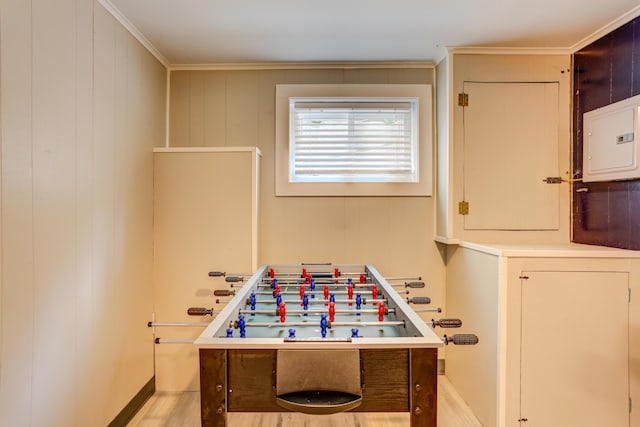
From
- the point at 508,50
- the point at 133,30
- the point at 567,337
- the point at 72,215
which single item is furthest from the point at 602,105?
the point at 72,215

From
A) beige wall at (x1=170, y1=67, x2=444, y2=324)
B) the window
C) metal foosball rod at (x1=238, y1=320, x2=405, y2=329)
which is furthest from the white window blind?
metal foosball rod at (x1=238, y1=320, x2=405, y2=329)

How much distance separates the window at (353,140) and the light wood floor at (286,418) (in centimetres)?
154

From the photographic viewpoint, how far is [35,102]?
1.47m

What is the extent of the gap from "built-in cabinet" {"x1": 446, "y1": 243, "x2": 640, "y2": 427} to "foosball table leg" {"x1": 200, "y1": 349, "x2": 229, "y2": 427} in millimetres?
1545

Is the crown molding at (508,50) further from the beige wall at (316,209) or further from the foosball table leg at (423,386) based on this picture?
the foosball table leg at (423,386)

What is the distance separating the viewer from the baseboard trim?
2074 millimetres

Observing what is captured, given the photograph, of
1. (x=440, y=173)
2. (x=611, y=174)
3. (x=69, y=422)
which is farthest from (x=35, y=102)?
(x=611, y=174)

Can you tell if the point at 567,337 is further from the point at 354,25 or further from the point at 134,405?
the point at 134,405

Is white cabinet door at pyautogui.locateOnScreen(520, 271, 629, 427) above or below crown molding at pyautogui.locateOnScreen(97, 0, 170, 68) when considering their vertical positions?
below

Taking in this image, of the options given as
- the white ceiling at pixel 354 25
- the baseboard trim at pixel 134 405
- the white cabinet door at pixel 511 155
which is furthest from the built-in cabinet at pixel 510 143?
the baseboard trim at pixel 134 405

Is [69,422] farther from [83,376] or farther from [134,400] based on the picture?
[134,400]

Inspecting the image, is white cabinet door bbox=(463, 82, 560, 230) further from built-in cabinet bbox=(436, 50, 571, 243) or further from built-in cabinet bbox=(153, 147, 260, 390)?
built-in cabinet bbox=(153, 147, 260, 390)

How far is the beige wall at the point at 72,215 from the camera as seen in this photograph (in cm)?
138

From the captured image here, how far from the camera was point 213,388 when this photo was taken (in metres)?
1.20
